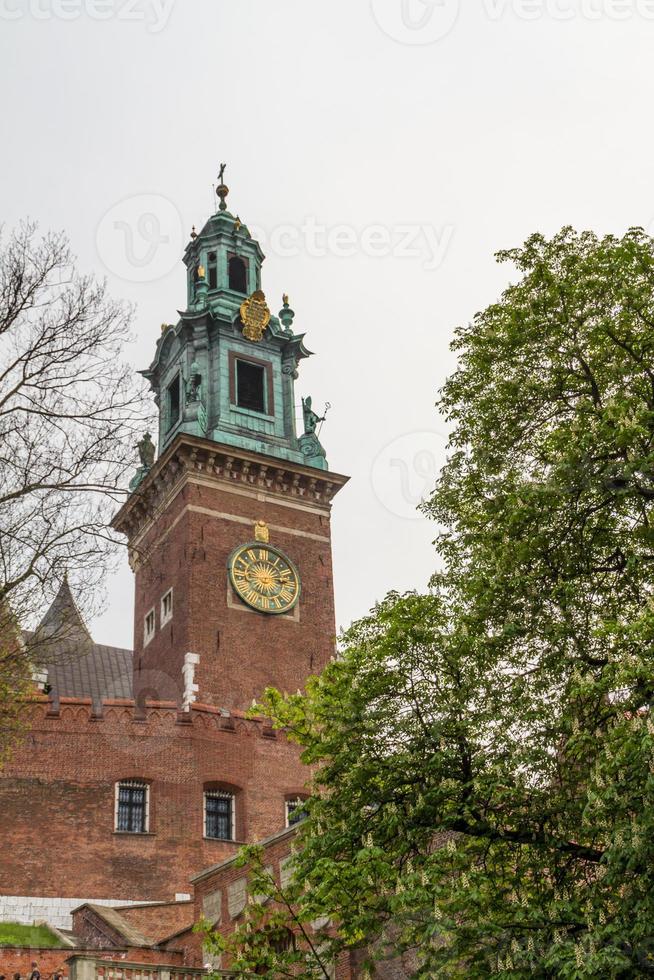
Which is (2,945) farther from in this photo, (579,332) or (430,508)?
(579,332)

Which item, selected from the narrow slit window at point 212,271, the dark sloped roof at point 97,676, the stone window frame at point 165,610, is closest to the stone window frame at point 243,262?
the narrow slit window at point 212,271

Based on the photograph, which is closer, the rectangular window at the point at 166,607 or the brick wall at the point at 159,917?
the brick wall at the point at 159,917

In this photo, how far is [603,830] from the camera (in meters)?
13.2

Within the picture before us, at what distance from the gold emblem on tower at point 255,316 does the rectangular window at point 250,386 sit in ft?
4.47

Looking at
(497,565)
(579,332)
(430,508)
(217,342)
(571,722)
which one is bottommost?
(571,722)

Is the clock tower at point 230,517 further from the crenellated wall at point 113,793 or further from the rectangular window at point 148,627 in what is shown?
the crenellated wall at point 113,793

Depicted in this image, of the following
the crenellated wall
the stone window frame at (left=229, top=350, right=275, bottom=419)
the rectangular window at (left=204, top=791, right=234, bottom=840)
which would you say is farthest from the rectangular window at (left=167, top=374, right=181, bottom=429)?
the rectangular window at (left=204, top=791, right=234, bottom=840)

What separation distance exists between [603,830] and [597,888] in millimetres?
807

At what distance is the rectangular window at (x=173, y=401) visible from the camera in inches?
2018

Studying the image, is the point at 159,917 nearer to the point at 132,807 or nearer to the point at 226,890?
the point at 132,807

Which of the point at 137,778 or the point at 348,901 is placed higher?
the point at 137,778

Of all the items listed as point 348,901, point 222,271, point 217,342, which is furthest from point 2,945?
point 222,271

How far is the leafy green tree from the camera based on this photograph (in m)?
13.4

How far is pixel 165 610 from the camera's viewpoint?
45.7 metres
